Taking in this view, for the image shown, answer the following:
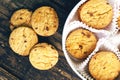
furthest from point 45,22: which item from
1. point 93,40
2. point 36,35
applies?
point 93,40

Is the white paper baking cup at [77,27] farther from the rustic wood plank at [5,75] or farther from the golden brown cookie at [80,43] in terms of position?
the rustic wood plank at [5,75]

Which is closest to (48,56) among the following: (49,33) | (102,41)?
(49,33)

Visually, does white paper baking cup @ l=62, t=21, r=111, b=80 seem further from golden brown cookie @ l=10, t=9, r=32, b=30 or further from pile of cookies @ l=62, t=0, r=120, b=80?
golden brown cookie @ l=10, t=9, r=32, b=30

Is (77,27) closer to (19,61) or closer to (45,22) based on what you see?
(45,22)

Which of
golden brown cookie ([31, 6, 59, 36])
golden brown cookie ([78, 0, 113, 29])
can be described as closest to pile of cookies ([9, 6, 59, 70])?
golden brown cookie ([31, 6, 59, 36])

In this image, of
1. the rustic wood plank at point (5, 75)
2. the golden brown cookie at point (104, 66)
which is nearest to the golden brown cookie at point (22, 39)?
the rustic wood plank at point (5, 75)

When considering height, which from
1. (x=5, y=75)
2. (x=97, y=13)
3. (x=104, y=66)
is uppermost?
(x=97, y=13)
